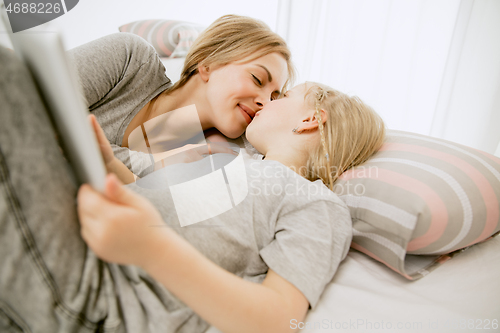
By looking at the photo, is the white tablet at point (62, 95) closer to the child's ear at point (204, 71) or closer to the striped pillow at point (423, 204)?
the striped pillow at point (423, 204)

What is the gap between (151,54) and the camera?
41.9 inches

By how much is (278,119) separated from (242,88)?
25 cm

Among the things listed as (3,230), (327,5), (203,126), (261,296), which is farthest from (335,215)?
(327,5)

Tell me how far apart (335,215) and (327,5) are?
165 centimetres

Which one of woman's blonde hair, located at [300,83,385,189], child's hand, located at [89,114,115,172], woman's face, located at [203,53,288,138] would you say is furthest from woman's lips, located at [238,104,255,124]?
child's hand, located at [89,114,115,172]

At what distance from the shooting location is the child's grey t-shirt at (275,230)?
49 centimetres

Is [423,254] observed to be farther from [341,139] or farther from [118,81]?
[118,81]

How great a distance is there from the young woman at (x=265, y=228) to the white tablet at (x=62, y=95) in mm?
34

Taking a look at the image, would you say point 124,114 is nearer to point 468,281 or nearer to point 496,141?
point 468,281

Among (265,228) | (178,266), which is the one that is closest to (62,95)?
(178,266)

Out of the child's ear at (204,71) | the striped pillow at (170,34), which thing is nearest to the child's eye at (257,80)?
the child's ear at (204,71)

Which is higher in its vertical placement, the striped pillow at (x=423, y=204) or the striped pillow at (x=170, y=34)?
the striped pillow at (x=170, y=34)

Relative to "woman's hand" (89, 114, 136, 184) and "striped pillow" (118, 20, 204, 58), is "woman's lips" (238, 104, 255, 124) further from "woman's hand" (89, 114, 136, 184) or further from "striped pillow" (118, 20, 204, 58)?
"striped pillow" (118, 20, 204, 58)

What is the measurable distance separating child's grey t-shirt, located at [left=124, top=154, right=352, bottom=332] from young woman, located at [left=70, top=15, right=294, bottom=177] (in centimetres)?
45
